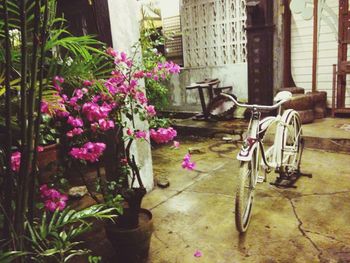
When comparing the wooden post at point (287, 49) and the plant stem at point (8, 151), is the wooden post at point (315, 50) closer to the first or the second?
the wooden post at point (287, 49)

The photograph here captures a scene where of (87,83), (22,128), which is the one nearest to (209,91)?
(87,83)

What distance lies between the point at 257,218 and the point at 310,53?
649 centimetres

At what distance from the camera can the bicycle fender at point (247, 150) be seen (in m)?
3.44

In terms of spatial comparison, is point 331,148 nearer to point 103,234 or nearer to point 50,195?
point 103,234

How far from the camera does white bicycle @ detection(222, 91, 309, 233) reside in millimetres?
3465

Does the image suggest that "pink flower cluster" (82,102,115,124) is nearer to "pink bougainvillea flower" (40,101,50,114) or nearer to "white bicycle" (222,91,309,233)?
"pink bougainvillea flower" (40,101,50,114)

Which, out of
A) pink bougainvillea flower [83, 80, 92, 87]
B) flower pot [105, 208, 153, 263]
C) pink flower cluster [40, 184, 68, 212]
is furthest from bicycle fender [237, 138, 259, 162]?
pink flower cluster [40, 184, 68, 212]

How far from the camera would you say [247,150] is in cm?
352

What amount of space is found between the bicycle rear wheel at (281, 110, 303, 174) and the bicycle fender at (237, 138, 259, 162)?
38.7 inches

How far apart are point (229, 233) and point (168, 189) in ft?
5.59

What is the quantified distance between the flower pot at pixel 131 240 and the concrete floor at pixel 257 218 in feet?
0.66

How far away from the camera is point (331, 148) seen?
645 centimetres

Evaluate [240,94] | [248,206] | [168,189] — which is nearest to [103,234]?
[168,189]

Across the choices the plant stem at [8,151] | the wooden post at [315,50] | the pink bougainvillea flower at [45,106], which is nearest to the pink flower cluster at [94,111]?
the pink bougainvillea flower at [45,106]
